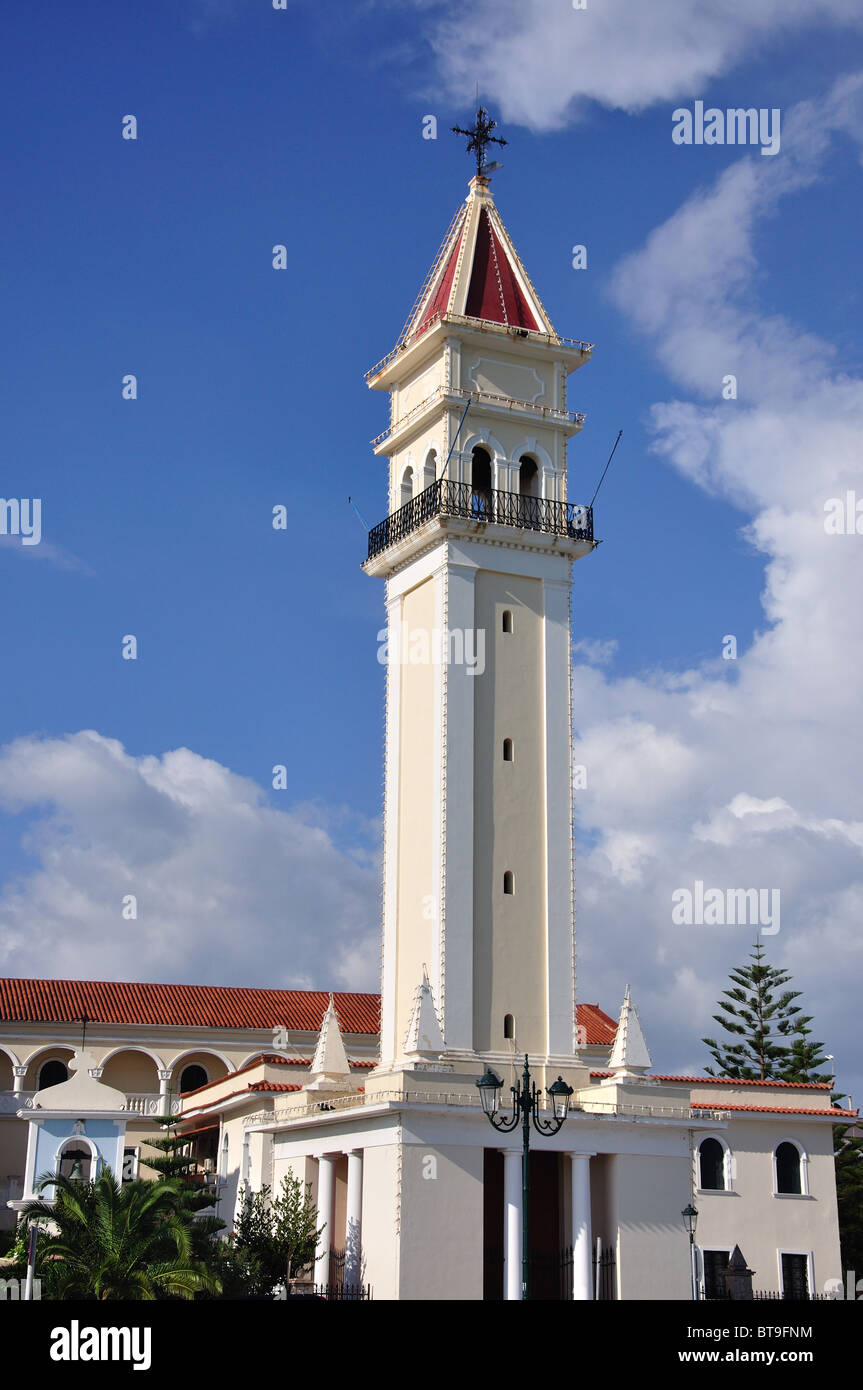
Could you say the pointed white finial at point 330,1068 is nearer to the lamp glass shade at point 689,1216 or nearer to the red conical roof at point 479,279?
the lamp glass shade at point 689,1216

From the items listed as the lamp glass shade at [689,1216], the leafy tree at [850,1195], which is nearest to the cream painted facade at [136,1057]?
the leafy tree at [850,1195]

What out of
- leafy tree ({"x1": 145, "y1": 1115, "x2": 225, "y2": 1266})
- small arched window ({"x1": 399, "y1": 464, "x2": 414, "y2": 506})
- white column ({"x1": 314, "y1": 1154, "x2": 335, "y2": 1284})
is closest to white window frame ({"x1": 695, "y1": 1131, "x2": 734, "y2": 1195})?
white column ({"x1": 314, "y1": 1154, "x2": 335, "y2": 1284})

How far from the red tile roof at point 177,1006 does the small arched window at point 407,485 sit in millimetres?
20735

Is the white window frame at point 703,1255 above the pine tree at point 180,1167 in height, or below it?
below

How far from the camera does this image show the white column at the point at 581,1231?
29891 mm

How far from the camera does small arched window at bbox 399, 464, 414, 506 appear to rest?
124ft

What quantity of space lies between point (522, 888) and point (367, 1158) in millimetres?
6731

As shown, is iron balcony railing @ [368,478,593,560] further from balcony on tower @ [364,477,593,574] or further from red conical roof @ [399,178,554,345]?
red conical roof @ [399,178,554,345]

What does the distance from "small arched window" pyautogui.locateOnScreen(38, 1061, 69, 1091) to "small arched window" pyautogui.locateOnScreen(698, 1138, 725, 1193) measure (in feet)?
76.5

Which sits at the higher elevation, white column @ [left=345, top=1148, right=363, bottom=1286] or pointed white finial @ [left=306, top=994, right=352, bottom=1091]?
pointed white finial @ [left=306, top=994, right=352, bottom=1091]

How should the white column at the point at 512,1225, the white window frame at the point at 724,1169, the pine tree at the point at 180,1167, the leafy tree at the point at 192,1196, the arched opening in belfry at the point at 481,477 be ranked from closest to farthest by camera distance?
the leafy tree at the point at 192,1196 → the white column at the point at 512,1225 → the pine tree at the point at 180,1167 → the white window frame at the point at 724,1169 → the arched opening in belfry at the point at 481,477

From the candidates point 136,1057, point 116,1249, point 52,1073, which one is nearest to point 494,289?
point 116,1249
